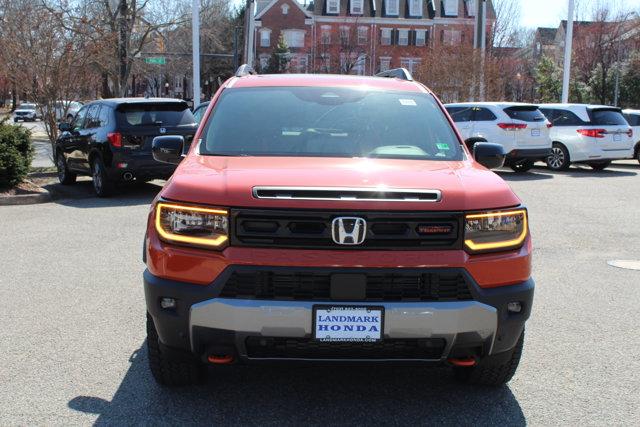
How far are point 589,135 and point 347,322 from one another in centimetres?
1600

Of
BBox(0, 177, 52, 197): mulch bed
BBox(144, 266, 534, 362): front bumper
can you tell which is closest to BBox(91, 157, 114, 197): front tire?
BBox(0, 177, 52, 197): mulch bed

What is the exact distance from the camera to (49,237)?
878cm

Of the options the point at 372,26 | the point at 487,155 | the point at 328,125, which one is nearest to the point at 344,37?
the point at 372,26

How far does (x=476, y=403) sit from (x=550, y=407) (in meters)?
0.40

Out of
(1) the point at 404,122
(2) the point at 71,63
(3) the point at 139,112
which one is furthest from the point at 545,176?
(1) the point at 404,122

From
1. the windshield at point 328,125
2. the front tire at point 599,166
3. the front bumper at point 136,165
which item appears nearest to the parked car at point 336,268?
the windshield at point 328,125

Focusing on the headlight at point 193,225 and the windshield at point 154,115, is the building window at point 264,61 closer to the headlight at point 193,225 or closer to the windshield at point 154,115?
the windshield at point 154,115

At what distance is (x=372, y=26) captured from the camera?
6894cm

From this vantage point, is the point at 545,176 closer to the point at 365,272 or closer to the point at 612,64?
the point at 365,272

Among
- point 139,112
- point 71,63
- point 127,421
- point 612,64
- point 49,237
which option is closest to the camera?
point 127,421

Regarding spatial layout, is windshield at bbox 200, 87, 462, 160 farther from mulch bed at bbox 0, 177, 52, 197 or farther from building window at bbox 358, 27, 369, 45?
building window at bbox 358, 27, 369, 45

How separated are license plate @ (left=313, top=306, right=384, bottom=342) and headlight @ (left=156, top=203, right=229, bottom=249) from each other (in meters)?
0.59

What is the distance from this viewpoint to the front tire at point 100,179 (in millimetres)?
12344

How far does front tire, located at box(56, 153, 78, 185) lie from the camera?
14.1 meters
